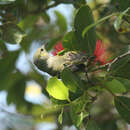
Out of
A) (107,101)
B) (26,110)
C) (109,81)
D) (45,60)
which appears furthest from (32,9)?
(107,101)

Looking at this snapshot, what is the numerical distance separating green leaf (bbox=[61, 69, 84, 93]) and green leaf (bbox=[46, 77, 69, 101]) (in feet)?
0.09

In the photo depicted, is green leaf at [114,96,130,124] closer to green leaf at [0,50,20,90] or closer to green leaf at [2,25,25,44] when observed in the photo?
green leaf at [2,25,25,44]

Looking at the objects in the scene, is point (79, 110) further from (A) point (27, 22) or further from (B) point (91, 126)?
(A) point (27, 22)

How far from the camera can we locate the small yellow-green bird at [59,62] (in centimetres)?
97

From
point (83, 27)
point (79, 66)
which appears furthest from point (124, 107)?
point (83, 27)

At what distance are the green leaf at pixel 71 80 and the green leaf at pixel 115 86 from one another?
4.2 inches

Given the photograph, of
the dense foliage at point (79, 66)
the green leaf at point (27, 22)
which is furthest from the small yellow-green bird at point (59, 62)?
the green leaf at point (27, 22)

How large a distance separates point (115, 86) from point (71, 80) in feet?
0.57

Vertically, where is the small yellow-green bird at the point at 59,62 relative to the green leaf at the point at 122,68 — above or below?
above

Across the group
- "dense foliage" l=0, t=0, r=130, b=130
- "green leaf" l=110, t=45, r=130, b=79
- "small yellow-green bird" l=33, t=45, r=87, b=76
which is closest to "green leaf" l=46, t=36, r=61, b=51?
"dense foliage" l=0, t=0, r=130, b=130

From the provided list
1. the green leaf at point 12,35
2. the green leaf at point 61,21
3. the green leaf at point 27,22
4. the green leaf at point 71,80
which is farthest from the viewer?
the green leaf at point 61,21

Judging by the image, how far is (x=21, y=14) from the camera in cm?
140

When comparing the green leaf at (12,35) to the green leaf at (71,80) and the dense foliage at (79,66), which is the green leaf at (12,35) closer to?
the dense foliage at (79,66)

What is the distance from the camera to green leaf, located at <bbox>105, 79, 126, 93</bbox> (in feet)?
3.22
